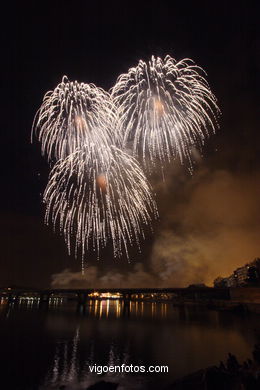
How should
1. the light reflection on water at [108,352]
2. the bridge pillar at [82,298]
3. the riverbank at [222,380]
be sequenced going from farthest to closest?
the bridge pillar at [82,298]
the light reflection on water at [108,352]
the riverbank at [222,380]

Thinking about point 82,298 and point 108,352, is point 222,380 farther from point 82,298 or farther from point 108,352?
point 82,298

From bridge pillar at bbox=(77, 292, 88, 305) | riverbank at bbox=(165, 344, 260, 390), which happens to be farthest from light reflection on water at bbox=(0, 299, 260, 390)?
bridge pillar at bbox=(77, 292, 88, 305)

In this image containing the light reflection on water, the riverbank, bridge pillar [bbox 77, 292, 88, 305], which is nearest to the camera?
the riverbank

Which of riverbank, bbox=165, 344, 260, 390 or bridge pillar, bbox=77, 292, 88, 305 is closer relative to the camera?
riverbank, bbox=165, 344, 260, 390

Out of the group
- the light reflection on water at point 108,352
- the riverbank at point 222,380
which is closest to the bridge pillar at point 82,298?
the light reflection on water at point 108,352

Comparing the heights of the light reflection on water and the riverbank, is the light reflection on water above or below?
above

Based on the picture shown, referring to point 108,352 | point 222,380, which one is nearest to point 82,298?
point 108,352

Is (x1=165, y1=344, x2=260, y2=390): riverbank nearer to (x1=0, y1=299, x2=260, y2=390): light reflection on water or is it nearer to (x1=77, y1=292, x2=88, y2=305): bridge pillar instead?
(x1=0, y1=299, x2=260, y2=390): light reflection on water

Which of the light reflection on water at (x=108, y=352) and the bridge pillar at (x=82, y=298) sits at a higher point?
the bridge pillar at (x=82, y=298)

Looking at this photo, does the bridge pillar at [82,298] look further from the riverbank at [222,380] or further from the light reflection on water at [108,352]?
the riverbank at [222,380]

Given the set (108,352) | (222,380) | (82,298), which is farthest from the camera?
(82,298)

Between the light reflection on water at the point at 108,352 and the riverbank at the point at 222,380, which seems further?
the light reflection on water at the point at 108,352

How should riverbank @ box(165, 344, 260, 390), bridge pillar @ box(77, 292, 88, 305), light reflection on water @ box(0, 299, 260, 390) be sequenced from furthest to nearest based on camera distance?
bridge pillar @ box(77, 292, 88, 305), light reflection on water @ box(0, 299, 260, 390), riverbank @ box(165, 344, 260, 390)

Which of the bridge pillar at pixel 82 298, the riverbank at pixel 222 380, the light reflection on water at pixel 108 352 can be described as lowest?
the riverbank at pixel 222 380
